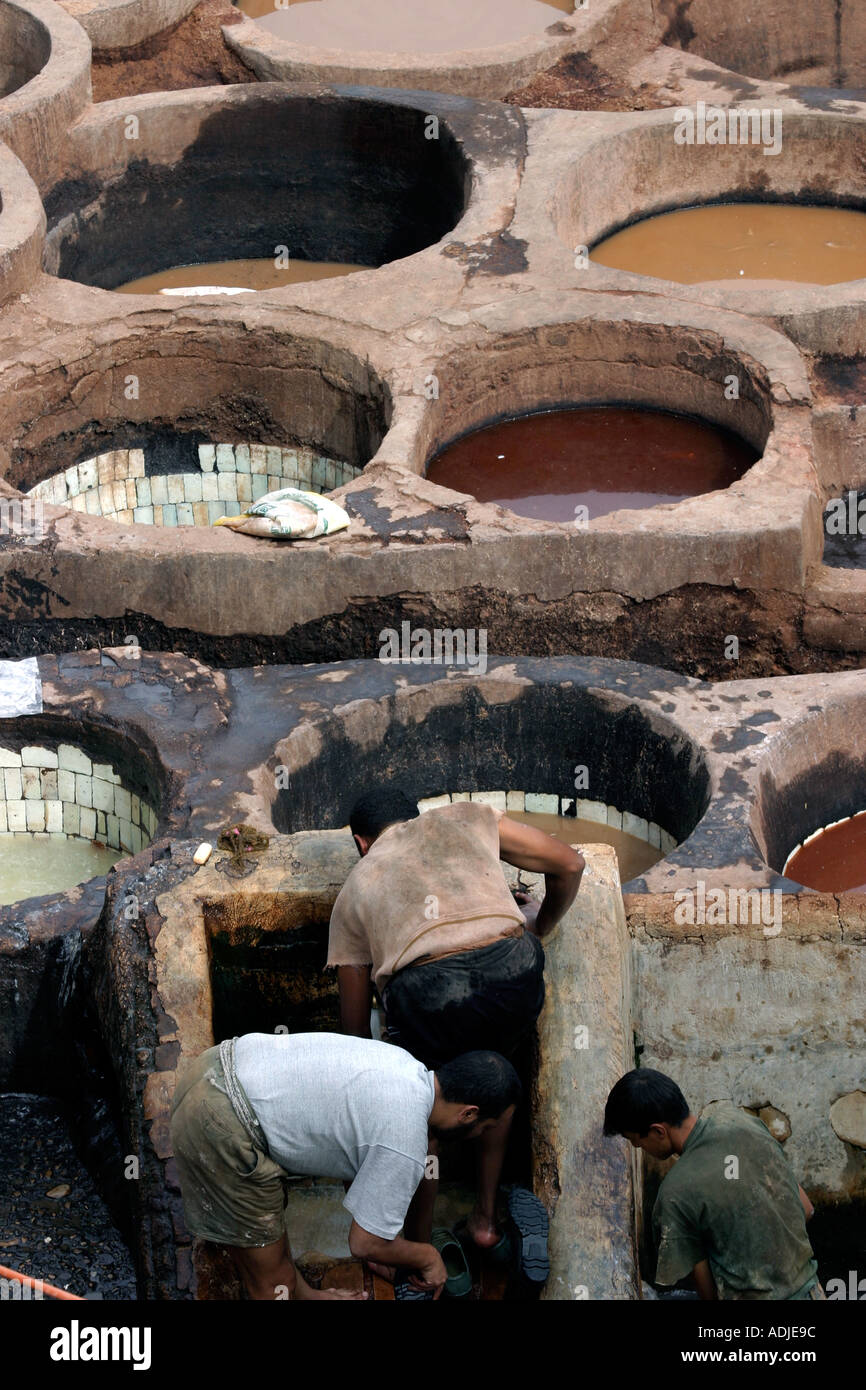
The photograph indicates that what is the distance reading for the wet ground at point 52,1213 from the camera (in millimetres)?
6441

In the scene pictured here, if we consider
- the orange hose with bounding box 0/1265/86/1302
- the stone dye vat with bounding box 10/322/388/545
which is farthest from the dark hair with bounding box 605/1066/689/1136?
the stone dye vat with bounding box 10/322/388/545

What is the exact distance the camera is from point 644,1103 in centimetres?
514

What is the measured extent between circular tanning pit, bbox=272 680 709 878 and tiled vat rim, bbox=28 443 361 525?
3.68m

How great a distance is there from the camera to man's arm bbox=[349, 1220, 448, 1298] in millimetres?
4871

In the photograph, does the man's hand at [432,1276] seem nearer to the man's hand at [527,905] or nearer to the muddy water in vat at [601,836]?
the man's hand at [527,905]

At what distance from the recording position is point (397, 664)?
851cm

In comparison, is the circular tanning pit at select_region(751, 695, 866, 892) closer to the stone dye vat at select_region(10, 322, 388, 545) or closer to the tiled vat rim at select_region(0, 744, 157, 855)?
the tiled vat rim at select_region(0, 744, 157, 855)

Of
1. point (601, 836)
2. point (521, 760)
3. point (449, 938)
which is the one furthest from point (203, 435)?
point (449, 938)

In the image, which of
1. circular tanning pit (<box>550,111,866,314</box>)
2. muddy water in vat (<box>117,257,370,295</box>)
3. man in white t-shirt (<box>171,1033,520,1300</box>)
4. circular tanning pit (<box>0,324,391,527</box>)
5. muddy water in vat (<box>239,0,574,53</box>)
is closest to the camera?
man in white t-shirt (<box>171,1033,520,1300</box>)

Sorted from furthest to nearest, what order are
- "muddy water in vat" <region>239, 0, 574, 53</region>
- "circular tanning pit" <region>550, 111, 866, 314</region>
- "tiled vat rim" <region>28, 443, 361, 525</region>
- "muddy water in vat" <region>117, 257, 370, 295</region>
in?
"muddy water in vat" <region>239, 0, 574, 53</region>
"muddy water in vat" <region>117, 257, 370, 295</region>
"circular tanning pit" <region>550, 111, 866, 314</region>
"tiled vat rim" <region>28, 443, 361, 525</region>

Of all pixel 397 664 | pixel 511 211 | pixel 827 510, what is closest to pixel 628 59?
pixel 511 211

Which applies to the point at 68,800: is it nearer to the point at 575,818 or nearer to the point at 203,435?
the point at 575,818

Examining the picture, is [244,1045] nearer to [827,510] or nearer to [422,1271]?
[422,1271]

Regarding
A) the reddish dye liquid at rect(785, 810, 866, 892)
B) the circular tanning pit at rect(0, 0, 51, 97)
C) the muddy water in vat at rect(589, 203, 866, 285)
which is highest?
the circular tanning pit at rect(0, 0, 51, 97)
